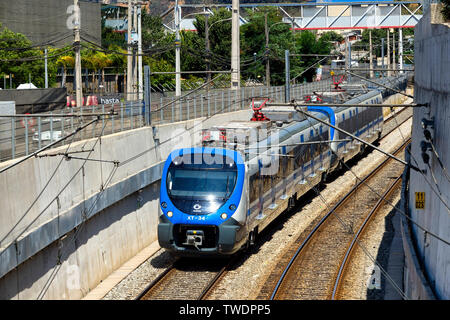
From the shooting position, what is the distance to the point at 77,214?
1884 cm

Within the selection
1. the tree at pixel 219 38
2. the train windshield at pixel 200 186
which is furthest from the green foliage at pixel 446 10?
the tree at pixel 219 38

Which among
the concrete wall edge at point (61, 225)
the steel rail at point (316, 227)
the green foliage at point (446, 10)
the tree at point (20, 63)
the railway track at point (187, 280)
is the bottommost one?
the railway track at point (187, 280)

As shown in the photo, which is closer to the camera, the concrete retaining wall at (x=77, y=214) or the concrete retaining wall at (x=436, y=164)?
the concrete retaining wall at (x=436, y=164)

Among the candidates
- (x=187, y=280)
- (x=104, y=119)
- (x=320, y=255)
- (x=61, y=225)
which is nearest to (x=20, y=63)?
(x=104, y=119)

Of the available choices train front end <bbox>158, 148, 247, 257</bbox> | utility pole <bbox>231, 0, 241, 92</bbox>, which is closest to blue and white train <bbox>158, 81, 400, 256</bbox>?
train front end <bbox>158, 148, 247, 257</bbox>

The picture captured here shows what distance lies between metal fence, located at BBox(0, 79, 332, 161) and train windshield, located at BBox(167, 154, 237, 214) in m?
2.29

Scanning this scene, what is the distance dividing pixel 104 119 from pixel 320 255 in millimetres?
7116

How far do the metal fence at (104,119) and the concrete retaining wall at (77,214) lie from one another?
1.84ft

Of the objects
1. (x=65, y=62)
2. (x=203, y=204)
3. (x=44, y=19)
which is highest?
(x=44, y=19)

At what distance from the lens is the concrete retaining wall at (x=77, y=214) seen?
15.9 metres

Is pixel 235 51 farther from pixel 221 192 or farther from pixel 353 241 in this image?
pixel 221 192

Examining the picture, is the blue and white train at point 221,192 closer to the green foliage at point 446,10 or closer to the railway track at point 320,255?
the railway track at point 320,255

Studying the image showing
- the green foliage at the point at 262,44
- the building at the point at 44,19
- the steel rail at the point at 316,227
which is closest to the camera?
the steel rail at the point at 316,227
